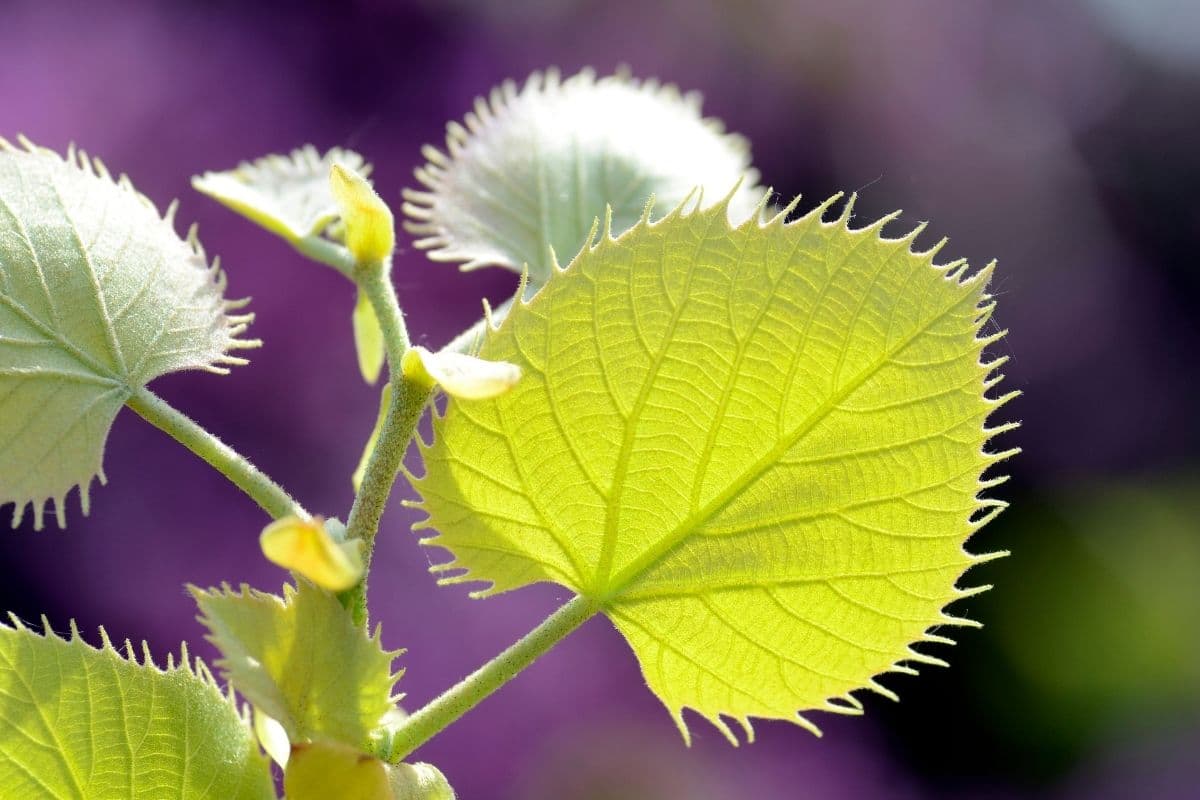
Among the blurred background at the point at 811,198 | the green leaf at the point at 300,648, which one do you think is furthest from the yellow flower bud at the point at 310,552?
the blurred background at the point at 811,198

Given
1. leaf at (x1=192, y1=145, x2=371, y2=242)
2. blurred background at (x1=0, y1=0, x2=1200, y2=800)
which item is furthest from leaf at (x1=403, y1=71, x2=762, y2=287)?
blurred background at (x1=0, y1=0, x2=1200, y2=800)

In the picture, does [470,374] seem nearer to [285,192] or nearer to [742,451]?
[742,451]

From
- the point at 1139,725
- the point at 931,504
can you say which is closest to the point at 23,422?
the point at 931,504

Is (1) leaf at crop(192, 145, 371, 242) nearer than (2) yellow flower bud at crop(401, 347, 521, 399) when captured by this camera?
No

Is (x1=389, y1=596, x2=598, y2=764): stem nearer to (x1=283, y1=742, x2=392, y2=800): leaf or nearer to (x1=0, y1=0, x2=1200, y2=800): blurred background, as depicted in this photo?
(x1=283, y1=742, x2=392, y2=800): leaf

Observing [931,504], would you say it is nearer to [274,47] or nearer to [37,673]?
[37,673]

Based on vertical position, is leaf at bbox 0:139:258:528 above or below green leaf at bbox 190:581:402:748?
above

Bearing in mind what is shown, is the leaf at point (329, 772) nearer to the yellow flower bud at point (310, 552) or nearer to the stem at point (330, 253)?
the yellow flower bud at point (310, 552)
